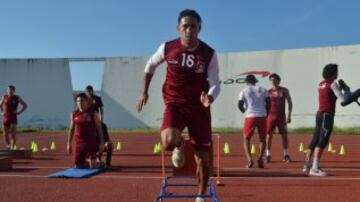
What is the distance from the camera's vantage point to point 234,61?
33625mm

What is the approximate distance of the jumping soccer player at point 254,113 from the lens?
11414mm

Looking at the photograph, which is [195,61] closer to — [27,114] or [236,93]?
[236,93]

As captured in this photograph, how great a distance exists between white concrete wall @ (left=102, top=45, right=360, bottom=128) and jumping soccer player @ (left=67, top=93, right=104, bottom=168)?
21.7 metres

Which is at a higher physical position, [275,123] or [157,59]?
[157,59]

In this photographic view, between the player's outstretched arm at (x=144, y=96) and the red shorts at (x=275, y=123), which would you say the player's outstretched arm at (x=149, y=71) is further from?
the red shorts at (x=275, y=123)

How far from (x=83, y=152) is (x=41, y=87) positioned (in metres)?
25.7

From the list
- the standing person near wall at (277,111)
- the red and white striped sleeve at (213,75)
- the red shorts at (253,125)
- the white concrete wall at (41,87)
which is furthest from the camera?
the white concrete wall at (41,87)

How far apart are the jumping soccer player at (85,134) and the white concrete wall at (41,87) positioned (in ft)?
79.1

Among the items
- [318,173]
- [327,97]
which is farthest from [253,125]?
[327,97]

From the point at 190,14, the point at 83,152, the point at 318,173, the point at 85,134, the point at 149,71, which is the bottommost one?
the point at 318,173

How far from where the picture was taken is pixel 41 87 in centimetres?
3569

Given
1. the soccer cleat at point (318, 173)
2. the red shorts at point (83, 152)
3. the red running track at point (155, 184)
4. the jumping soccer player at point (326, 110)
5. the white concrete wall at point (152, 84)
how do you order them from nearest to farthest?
the red running track at point (155, 184) < the jumping soccer player at point (326, 110) < the soccer cleat at point (318, 173) < the red shorts at point (83, 152) < the white concrete wall at point (152, 84)

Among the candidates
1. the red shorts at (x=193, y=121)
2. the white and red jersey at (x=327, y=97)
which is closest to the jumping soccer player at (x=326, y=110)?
the white and red jersey at (x=327, y=97)

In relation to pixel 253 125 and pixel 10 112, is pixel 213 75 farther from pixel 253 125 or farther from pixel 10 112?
pixel 10 112
